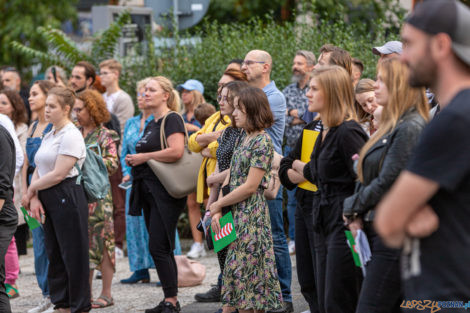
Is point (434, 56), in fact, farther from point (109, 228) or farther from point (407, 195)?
point (109, 228)

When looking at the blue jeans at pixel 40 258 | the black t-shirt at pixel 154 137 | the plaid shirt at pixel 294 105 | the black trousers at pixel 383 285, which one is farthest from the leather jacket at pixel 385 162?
the plaid shirt at pixel 294 105

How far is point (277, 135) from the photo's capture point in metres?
6.48

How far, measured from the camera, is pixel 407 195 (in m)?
2.52

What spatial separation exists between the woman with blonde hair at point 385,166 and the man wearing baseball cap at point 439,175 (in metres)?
0.87

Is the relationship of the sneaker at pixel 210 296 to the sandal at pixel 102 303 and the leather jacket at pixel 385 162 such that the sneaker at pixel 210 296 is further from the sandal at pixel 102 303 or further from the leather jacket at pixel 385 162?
the leather jacket at pixel 385 162

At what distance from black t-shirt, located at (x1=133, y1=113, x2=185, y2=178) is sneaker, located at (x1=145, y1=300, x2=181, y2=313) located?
1.18 m

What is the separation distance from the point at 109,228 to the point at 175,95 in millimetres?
1470

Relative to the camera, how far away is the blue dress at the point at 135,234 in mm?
7941

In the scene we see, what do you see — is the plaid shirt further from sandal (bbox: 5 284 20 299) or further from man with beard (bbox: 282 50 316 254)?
sandal (bbox: 5 284 20 299)

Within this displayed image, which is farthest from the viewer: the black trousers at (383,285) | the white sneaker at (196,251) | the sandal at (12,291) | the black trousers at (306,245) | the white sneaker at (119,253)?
the white sneaker at (119,253)

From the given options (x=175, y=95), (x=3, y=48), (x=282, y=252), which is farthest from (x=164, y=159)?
(x=3, y=48)

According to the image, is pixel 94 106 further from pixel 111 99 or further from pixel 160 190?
pixel 111 99

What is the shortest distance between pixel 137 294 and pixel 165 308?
1136 millimetres

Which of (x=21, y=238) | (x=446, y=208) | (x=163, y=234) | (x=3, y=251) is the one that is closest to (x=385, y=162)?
(x=446, y=208)
